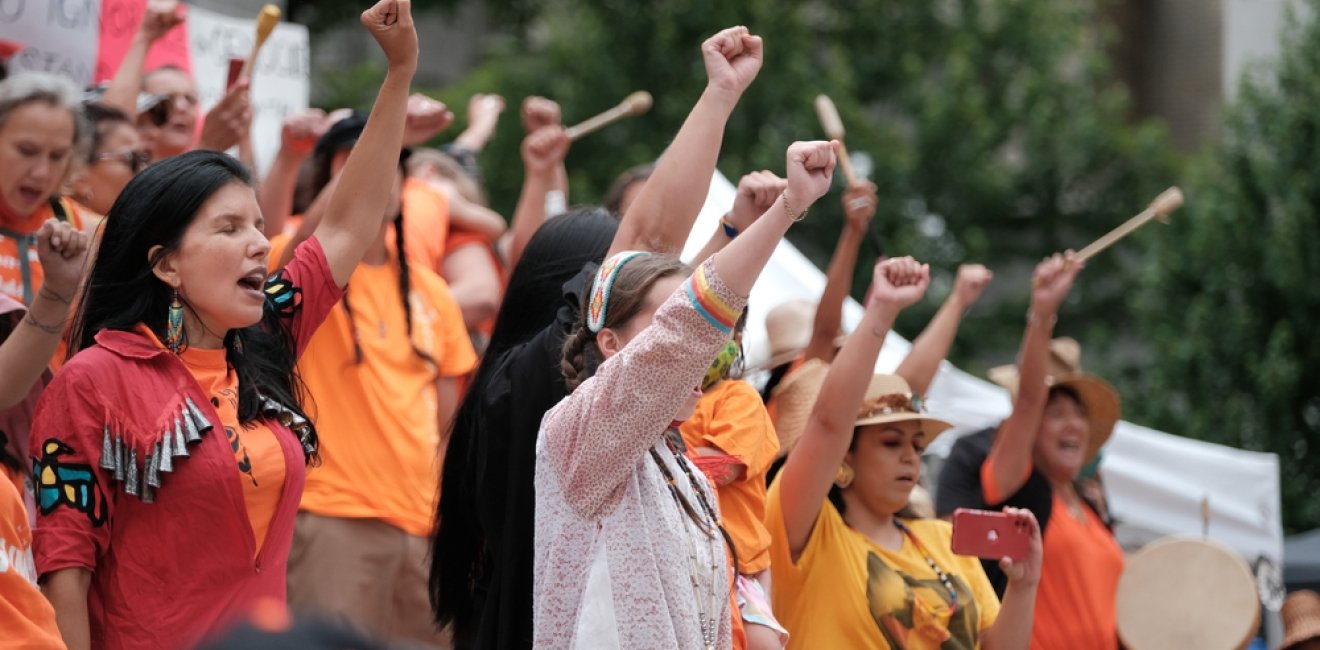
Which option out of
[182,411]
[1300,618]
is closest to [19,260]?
[182,411]

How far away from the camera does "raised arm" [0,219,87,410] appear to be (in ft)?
12.6

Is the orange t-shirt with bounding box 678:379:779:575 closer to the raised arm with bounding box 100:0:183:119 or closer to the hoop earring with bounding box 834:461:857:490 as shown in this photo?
the hoop earring with bounding box 834:461:857:490

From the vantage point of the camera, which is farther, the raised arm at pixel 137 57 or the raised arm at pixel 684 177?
→ the raised arm at pixel 137 57

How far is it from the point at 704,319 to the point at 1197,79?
864 inches

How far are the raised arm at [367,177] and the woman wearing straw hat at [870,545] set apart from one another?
4.15 feet

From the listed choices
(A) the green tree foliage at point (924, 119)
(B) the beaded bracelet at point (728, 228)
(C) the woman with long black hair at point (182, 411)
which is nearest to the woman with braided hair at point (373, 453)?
(C) the woman with long black hair at point (182, 411)

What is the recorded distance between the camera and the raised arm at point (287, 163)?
17.3ft

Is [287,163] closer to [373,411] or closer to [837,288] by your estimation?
[373,411]

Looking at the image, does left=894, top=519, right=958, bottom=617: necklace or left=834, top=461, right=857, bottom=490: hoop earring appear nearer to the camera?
left=894, top=519, right=958, bottom=617: necklace

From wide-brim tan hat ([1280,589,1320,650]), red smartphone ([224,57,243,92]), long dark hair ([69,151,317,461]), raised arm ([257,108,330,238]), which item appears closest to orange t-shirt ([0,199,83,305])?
red smartphone ([224,57,243,92])

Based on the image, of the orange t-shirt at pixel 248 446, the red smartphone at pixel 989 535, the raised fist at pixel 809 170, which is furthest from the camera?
the red smartphone at pixel 989 535

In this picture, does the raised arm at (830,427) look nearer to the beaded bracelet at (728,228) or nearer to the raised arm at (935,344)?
the beaded bracelet at (728,228)

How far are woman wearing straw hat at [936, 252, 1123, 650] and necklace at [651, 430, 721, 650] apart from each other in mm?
2633

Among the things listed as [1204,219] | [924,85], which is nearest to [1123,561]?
[1204,219]
